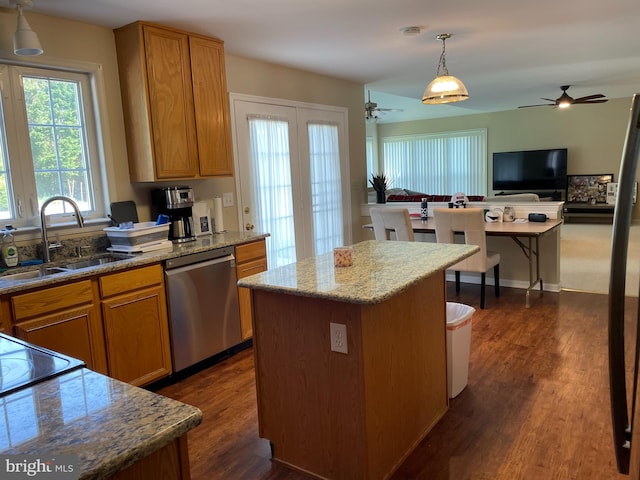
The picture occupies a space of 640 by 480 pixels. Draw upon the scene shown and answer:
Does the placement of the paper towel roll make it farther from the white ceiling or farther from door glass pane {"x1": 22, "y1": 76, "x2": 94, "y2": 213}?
the white ceiling

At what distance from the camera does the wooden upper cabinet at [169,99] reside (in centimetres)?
321

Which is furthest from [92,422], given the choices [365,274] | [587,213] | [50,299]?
[587,213]

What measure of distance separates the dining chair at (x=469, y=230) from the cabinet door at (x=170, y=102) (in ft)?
7.32

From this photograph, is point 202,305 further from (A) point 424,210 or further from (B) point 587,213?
(B) point 587,213

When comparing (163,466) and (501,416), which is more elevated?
(163,466)

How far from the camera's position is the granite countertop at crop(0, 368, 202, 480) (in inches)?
33.0

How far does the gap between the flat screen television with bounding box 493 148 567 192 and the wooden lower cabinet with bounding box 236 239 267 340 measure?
836 centimetres

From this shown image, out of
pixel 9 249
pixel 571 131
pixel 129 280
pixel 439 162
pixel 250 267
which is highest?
pixel 571 131

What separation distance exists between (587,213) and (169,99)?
354 inches

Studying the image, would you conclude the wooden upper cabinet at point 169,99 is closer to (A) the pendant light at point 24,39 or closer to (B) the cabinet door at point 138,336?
(A) the pendant light at point 24,39

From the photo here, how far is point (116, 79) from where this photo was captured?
3309 mm

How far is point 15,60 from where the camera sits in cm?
Answer: 281

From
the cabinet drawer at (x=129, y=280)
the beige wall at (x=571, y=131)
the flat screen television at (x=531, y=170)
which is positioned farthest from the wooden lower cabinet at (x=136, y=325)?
the beige wall at (x=571, y=131)

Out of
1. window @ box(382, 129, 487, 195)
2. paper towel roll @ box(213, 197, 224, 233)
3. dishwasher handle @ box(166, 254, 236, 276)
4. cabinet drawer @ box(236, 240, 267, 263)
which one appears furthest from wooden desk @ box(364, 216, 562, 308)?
window @ box(382, 129, 487, 195)
